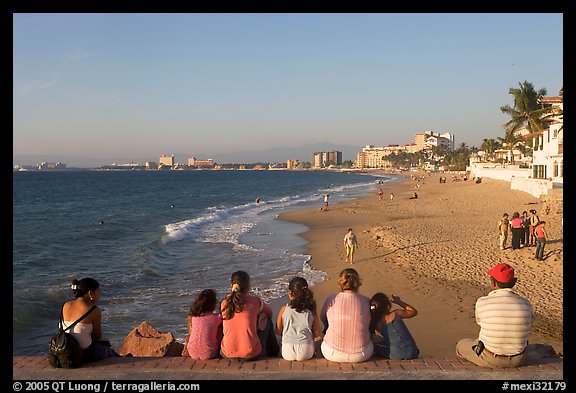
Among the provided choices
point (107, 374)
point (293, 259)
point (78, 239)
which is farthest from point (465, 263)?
point (78, 239)

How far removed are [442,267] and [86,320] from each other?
12.1 m

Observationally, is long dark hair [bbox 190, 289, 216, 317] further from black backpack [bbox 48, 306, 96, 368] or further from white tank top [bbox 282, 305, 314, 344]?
black backpack [bbox 48, 306, 96, 368]

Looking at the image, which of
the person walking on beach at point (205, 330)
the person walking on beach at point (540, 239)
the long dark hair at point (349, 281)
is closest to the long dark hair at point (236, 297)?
the person walking on beach at point (205, 330)

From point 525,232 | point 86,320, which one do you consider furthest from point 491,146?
point 86,320

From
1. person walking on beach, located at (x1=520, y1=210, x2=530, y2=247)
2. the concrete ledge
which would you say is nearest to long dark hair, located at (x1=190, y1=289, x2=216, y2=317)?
the concrete ledge

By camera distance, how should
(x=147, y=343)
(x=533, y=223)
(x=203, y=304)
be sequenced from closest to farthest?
(x=203, y=304)
(x=147, y=343)
(x=533, y=223)

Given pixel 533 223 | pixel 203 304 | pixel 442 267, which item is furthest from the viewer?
pixel 533 223

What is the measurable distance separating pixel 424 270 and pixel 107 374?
11.7m

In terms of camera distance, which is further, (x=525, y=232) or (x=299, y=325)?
(x=525, y=232)

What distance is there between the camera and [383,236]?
21.2m

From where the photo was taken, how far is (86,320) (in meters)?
4.74

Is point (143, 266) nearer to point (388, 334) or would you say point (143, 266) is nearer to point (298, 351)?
point (298, 351)

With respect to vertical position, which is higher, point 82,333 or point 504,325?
point 504,325

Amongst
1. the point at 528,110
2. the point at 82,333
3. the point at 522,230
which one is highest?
the point at 528,110
